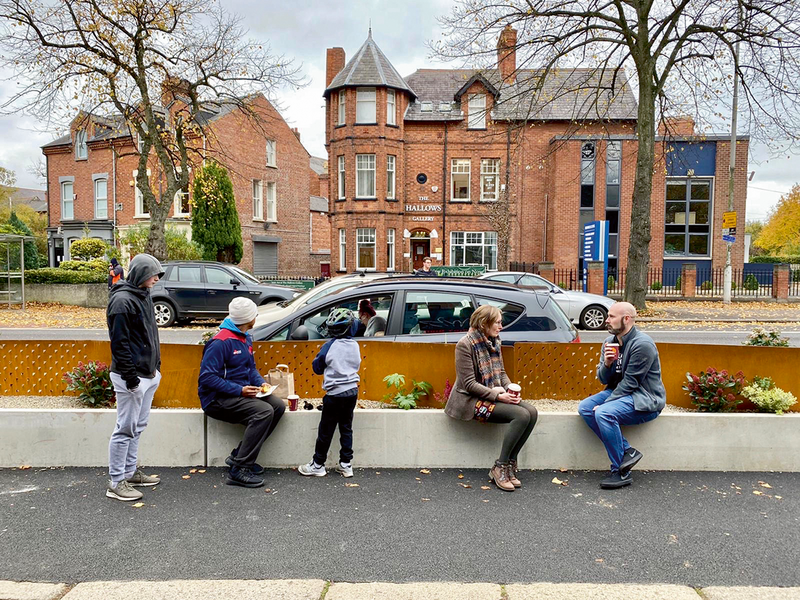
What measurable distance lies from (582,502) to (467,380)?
4.12 ft

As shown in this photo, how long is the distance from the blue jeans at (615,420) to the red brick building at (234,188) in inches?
1178

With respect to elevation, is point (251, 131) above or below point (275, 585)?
above

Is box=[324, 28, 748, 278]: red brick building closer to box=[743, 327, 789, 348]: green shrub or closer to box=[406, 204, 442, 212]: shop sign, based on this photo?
box=[406, 204, 442, 212]: shop sign

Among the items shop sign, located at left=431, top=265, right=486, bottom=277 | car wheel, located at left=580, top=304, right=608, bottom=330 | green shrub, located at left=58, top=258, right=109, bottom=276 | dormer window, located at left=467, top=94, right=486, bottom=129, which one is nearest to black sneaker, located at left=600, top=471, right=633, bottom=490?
car wheel, located at left=580, top=304, right=608, bottom=330

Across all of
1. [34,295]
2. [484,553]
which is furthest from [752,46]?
[34,295]

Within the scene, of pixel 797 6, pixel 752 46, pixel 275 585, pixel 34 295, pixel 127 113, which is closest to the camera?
pixel 275 585

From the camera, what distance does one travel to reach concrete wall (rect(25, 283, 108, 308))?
21906mm

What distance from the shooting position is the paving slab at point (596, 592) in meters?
3.29

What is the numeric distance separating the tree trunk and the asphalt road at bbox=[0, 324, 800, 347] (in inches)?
126

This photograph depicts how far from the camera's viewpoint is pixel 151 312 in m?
4.79

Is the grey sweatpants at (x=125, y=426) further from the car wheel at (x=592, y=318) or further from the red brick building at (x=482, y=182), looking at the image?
the red brick building at (x=482, y=182)

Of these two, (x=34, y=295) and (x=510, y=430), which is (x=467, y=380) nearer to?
(x=510, y=430)

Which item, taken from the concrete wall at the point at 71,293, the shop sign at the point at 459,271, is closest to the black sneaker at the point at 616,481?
the concrete wall at the point at 71,293

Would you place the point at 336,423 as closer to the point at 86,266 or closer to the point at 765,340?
the point at 765,340
